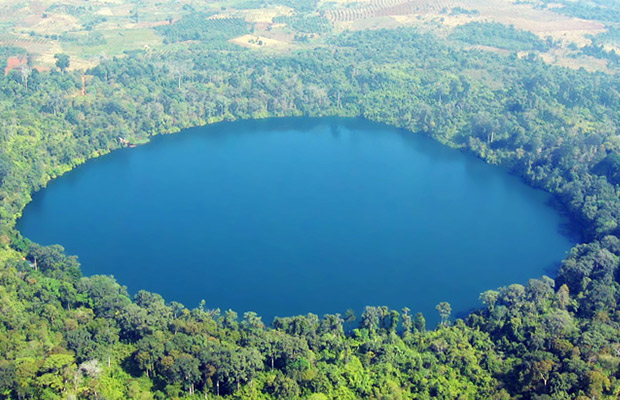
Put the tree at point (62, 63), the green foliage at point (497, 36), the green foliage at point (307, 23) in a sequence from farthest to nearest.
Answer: the green foliage at point (307, 23) → the green foliage at point (497, 36) → the tree at point (62, 63)

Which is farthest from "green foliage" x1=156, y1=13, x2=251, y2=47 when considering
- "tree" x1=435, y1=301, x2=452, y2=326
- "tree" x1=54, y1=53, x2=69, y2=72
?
"tree" x1=435, y1=301, x2=452, y2=326

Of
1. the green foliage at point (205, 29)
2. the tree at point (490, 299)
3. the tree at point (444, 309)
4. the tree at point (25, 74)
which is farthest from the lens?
the green foliage at point (205, 29)

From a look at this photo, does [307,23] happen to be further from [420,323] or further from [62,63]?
[420,323]

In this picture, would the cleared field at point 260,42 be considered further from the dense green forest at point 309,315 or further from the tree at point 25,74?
the tree at point 25,74

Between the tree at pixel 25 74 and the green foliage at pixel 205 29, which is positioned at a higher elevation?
A: the green foliage at pixel 205 29

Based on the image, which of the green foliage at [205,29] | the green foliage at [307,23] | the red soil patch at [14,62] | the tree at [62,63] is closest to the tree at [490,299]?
the tree at [62,63]

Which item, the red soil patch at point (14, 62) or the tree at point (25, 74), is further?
the red soil patch at point (14, 62)

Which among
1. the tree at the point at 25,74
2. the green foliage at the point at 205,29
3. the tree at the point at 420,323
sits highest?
the green foliage at the point at 205,29

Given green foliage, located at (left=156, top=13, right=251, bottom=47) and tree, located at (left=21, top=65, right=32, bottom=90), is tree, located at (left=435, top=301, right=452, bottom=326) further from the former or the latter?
green foliage, located at (left=156, top=13, right=251, bottom=47)

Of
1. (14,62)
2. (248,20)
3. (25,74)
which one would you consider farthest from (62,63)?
(248,20)
